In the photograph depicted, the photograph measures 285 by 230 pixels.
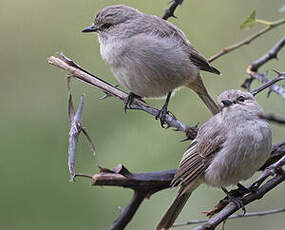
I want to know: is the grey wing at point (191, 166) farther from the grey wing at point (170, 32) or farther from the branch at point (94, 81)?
the grey wing at point (170, 32)

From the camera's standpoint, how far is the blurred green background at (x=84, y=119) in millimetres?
5188

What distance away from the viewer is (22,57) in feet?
20.7

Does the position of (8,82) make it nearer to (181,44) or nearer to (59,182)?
(59,182)

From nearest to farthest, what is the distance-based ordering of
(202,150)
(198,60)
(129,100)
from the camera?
1. (202,150)
2. (129,100)
3. (198,60)

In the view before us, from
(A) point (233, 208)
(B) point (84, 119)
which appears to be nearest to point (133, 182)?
(A) point (233, 208)

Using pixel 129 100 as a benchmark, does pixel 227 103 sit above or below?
above

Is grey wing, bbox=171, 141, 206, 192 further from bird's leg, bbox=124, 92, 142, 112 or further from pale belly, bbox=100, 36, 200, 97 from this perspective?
pale belly, bbox=100, 36, 200, 97

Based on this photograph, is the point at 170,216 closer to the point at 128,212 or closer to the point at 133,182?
the point at 128,212

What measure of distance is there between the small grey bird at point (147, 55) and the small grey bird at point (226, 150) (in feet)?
2.37

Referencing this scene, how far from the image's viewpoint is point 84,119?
5672mm

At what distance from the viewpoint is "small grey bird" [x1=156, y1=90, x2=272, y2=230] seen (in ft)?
12.3

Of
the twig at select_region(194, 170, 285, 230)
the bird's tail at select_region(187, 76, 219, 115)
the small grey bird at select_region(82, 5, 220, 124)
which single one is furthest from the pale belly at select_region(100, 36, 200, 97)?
the twig at select_region(194, 170, 285, 230)

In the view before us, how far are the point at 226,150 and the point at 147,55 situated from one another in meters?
1.27

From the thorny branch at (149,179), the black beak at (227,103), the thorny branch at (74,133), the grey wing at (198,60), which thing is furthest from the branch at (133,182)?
the grey wing at (198,60)
